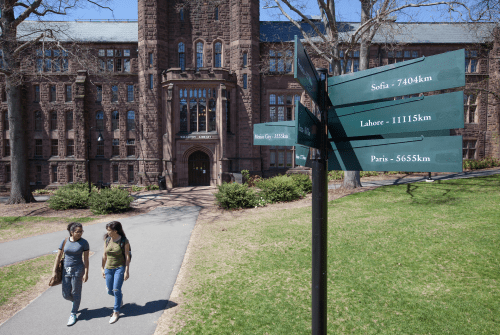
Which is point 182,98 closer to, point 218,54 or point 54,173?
point 218,54

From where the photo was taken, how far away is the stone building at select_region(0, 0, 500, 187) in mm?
20797

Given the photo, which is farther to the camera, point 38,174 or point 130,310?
point 38,174

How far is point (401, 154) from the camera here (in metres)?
1.98

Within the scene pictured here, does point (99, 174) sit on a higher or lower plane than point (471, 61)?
lower

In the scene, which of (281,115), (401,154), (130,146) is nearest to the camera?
(401,154)

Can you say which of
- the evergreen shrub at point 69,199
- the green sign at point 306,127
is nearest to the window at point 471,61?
the green sign at point 306,127

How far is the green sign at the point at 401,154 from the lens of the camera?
1779 millimetres

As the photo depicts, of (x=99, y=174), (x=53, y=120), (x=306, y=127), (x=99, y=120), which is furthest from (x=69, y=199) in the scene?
(x=53, y=120)

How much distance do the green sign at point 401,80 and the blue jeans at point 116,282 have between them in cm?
416

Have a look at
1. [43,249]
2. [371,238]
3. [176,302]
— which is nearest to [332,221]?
[371,238]

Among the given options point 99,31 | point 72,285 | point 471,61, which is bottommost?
point 72,285

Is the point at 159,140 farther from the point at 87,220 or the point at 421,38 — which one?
the point at 421,38

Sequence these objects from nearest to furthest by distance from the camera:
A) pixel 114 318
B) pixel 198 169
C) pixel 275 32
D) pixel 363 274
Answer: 1. pixel 114 318
2. pixel 363 274
3. pixel 198 169
4. pixel 275 32

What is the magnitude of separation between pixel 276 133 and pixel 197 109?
749 inches
